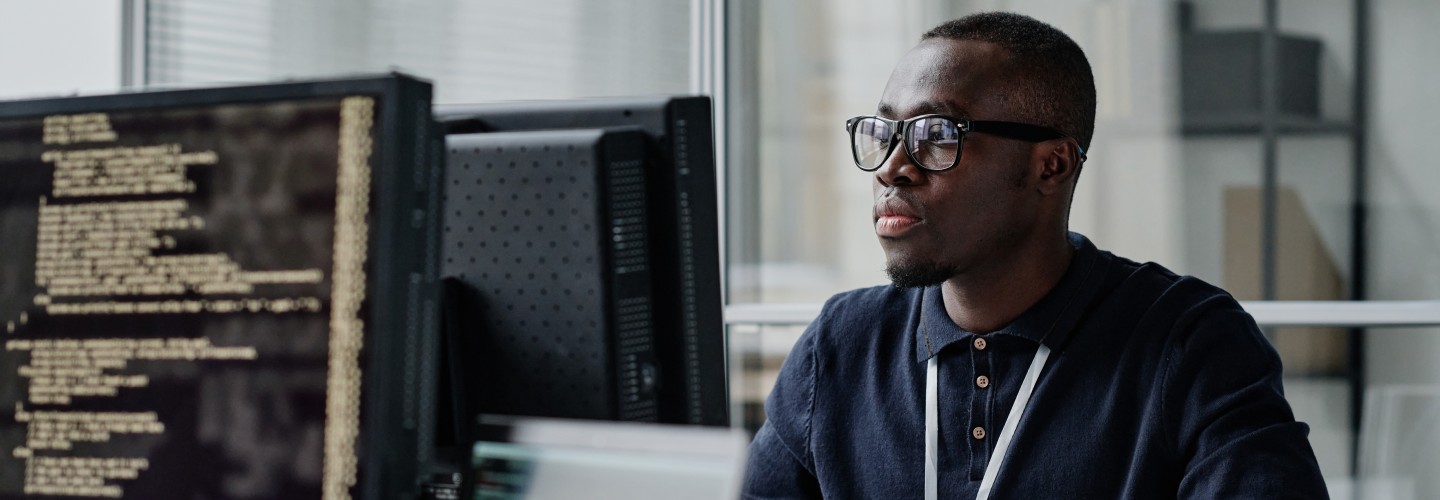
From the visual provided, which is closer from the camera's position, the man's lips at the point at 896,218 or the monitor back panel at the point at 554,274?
the monitor back panel at the point at 554,274

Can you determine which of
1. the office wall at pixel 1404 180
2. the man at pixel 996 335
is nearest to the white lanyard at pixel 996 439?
the man at pixel 996 335

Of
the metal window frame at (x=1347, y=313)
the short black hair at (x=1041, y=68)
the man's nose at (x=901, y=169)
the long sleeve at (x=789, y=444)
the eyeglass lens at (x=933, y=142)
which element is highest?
the short black hair at (x=1041, y=68)

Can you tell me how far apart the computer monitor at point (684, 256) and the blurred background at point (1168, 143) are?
72.4 inches

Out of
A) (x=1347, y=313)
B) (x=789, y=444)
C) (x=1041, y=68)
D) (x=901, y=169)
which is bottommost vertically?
(x=789, y=444)

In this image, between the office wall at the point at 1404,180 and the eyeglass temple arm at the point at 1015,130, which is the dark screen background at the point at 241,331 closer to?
the eyeglass temple arm at the point at 1015,130

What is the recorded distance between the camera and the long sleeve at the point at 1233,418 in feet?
3.86

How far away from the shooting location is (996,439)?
4.51ft

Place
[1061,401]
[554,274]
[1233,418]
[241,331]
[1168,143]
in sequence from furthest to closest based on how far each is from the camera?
[1168,143], [1061,401], [1233,418], [554,274], [241,331]

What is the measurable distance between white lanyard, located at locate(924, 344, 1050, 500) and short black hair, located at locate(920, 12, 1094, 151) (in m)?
0.29

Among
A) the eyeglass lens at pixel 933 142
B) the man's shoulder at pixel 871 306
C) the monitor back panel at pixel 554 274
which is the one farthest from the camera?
the man's shoulder at pixel 871 306

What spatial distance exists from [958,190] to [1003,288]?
0.42ft

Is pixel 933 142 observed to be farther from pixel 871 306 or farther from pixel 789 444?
pixel 789 444

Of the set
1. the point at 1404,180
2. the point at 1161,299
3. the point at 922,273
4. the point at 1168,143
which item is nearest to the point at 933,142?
the point at 922,273

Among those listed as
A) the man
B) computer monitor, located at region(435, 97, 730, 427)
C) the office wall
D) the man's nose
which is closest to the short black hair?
the man
